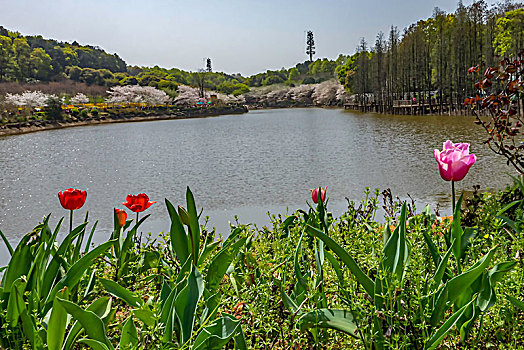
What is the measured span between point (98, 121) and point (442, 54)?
2559cm

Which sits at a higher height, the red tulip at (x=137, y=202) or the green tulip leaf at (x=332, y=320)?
the red tulip at (x=137, y=202)

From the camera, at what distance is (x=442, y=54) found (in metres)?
28.1

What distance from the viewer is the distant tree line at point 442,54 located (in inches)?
947

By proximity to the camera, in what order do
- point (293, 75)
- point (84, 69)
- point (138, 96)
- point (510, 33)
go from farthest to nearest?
point (293, 75) → point (84, 69) → point (138, 96) → point (510, 33)

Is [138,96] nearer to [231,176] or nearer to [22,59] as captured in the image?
[22,59]

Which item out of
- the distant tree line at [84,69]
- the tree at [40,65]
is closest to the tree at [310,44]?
the distant tree line at [84,69]

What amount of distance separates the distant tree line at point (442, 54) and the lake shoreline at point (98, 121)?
14589 millimetres

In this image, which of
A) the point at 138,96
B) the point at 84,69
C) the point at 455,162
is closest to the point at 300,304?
the point at 455,162

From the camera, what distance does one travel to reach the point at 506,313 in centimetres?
130

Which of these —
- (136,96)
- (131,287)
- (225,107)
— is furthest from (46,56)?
(131,287)

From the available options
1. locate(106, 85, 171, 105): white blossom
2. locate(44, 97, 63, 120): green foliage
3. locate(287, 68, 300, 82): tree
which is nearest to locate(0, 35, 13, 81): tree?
locate(106, 85, 171, 105): white blossom

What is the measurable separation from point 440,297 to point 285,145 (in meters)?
12.4

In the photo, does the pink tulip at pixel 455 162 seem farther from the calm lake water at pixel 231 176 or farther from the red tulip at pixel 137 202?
the calm lake water at pixel 231 176

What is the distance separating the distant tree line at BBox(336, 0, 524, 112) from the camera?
24047 mm
